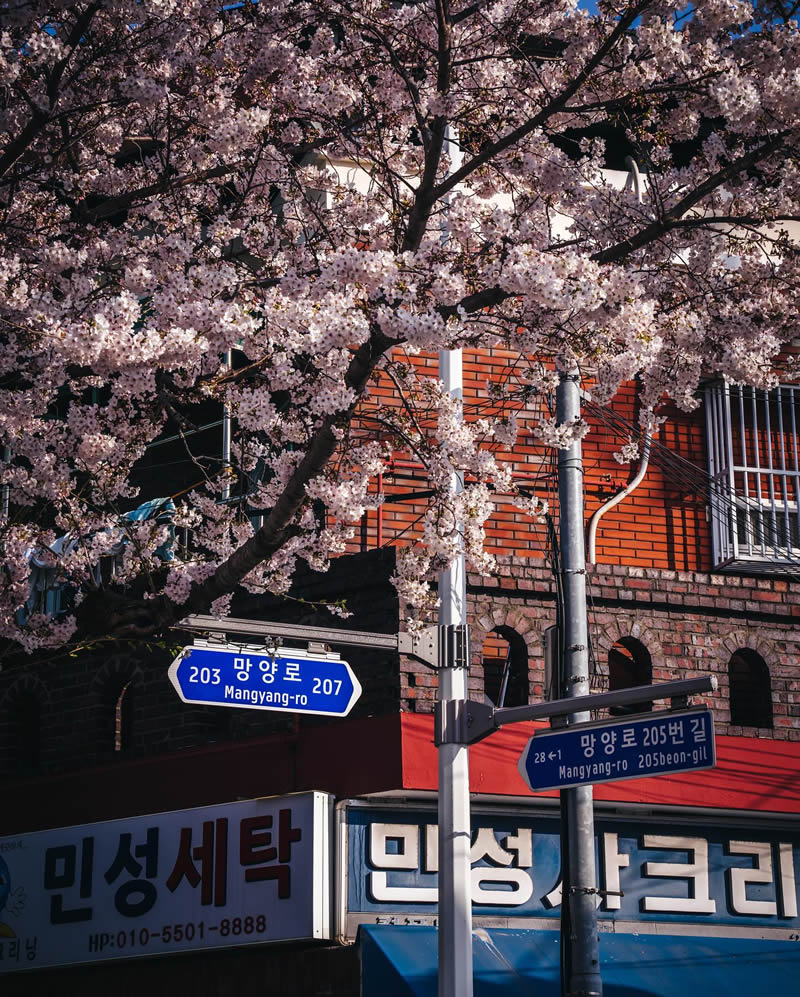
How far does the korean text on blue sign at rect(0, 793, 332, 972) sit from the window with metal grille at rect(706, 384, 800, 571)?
506 cm

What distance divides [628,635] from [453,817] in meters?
3.82

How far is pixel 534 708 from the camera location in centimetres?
1028

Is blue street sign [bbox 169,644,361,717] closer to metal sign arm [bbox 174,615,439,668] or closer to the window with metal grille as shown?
metal sign arm [bbox 174,615,439,668]

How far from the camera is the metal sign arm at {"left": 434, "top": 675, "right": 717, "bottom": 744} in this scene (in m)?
9.75

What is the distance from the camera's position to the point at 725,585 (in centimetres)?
1428

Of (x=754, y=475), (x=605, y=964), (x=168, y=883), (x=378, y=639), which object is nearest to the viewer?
(x=378, y=639)

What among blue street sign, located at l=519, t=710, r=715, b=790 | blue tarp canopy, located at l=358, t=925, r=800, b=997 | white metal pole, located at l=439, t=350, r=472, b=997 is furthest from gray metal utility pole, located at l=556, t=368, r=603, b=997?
blue tarp canopy, located at l=358, t=925, r=800, b=997

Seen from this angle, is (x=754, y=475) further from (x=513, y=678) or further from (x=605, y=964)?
(x=605, y=964)

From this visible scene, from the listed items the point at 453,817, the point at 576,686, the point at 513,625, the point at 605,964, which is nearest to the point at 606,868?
the point at 605,964

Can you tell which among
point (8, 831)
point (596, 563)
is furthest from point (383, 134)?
point (8, 831)

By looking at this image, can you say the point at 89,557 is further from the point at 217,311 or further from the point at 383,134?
the point at 383,134

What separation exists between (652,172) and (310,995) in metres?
7.80

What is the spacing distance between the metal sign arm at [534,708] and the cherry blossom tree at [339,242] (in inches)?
42.9

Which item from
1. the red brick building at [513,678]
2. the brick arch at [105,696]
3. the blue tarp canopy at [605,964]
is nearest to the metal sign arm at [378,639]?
the red brick building at [513,678]
